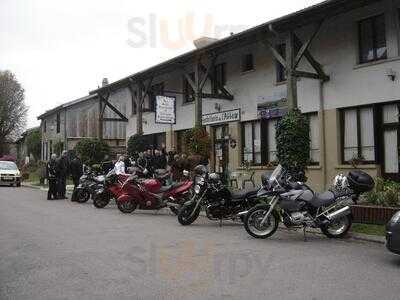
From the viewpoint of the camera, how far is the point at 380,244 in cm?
943

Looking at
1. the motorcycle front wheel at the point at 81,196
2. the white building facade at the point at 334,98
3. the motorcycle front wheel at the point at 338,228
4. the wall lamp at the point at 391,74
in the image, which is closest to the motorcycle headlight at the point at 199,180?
the motorcycle front wheel at the point at 338,228

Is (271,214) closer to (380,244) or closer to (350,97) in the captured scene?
(380,244)

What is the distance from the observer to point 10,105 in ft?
208

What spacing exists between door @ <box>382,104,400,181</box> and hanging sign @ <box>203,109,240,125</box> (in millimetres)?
7118

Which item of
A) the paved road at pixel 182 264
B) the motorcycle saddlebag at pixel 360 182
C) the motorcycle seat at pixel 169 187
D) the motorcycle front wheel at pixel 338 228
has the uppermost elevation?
the motorcycle saddlebag at pixel 360 182

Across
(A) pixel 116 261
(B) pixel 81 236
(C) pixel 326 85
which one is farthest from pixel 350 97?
(A) pixel 116 261

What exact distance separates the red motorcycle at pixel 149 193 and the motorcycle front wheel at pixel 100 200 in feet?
4.57

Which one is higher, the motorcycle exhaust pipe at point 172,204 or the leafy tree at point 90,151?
the leafy tree at point 90,151

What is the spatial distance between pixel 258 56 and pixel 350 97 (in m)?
Answer: 5.24

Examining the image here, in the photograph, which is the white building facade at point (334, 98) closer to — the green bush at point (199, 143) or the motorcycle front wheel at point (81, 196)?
the green bush at point (199, 143)

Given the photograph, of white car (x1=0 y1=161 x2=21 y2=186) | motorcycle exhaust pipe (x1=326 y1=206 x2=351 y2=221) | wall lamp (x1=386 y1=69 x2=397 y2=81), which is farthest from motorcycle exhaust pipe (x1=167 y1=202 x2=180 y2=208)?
white car (x1=0 y1=161 x2=21 y2=186)

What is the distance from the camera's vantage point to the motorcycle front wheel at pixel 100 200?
16.3 metres

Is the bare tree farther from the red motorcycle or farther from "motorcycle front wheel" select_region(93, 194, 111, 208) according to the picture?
the red motorcycle

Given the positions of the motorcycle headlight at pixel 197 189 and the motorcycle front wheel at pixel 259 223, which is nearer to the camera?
the motorcycle front wheel at pixel 259 223
